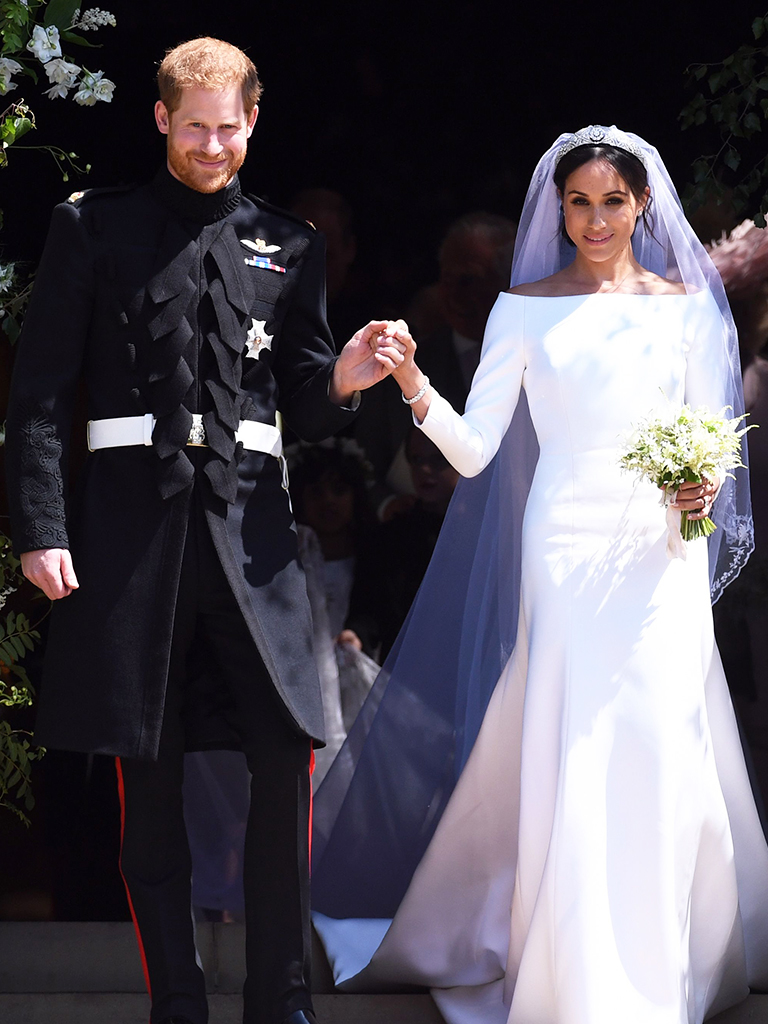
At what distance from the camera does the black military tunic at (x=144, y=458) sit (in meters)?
3.06

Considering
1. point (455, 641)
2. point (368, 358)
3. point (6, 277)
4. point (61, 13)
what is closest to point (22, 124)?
point (61, 13)

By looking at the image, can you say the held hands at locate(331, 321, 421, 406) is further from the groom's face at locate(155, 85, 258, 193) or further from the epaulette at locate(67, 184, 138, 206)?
the epaulette at locate(67, 184, 138, 206)

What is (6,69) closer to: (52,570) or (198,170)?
(198,170)

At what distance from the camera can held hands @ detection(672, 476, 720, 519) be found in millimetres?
3166

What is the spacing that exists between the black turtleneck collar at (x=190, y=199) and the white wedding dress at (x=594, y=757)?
681 millimetres

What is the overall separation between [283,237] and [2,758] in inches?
68.8

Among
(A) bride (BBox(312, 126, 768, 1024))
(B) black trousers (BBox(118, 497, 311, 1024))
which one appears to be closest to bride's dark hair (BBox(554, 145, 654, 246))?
(A) bride (BBox(312, 126, 768, 1024))

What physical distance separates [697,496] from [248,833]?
1.26 meters

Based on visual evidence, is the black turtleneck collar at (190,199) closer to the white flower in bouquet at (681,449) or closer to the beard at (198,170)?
the beard at (198,170)

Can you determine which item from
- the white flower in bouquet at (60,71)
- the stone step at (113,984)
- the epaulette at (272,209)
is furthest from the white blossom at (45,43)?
the stone step at (113,984)

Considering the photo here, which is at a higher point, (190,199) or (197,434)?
(190,199)

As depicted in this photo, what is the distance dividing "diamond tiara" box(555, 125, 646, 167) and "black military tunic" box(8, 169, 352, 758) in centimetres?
87

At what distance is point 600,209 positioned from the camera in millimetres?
3428

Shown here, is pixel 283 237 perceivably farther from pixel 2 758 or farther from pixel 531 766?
pixel 2 758
